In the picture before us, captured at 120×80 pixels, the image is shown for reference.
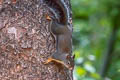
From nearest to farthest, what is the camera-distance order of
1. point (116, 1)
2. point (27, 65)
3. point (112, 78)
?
point (27, 65) → point (112, 78) → point (116, 1)

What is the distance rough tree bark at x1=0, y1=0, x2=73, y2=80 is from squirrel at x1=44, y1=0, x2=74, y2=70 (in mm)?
37

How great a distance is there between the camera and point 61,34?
1918mm

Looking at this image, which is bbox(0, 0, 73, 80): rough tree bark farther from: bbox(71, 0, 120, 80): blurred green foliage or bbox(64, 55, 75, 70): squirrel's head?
bbox(71, 0, 120, 80): blurred green foliage

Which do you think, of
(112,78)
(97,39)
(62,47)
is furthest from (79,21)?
(62,47)

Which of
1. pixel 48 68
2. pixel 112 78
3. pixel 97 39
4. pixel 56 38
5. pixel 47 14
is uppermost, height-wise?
pixel 47 14

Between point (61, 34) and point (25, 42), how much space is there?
241mm

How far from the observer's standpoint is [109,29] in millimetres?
7062

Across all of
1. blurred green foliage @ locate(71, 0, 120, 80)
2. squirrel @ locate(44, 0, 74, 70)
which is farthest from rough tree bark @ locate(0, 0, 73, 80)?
blurred green foliage @ locate(71, 0, 120, 80)

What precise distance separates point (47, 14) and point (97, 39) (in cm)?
504

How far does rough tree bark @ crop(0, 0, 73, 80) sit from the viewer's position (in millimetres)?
1778

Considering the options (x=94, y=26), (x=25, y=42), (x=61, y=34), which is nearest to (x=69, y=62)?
(x=61, y=34)

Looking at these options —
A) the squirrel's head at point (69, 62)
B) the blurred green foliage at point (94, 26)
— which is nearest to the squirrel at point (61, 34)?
the squirrel's head at point (69, 62)

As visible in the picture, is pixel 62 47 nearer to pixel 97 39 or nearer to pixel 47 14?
pixel 47 14

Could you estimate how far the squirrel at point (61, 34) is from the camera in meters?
1.87
